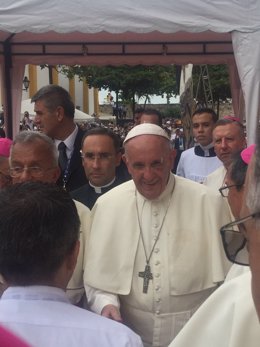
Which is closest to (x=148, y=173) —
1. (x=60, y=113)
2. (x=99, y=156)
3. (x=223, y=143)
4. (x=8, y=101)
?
(x=99, y=156)

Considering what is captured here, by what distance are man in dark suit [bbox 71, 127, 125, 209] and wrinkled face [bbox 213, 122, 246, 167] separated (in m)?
1.19

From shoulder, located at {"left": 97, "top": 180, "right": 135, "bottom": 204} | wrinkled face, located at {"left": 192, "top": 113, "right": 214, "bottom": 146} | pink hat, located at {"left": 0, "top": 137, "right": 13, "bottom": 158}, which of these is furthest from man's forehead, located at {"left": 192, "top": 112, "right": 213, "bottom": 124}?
shoulder, located at {"left": 97, "top": 180, "right": 135, "bottom": 204}

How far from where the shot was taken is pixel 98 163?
142 inches

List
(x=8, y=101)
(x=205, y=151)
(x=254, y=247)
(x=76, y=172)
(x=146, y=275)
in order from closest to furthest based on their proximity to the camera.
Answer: (x=254, y=247)
(x=146, y=275)
(x=76, y=172)
(x=205, y=151)
(x=8, y=101)

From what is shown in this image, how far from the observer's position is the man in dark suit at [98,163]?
3611mm

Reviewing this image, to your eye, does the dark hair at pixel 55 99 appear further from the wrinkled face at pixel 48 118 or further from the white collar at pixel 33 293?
the white collar at pixel 33 293

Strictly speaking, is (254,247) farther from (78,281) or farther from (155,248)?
(78,281)

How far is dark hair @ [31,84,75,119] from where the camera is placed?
4367 millimetres

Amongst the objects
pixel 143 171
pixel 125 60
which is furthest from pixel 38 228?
pixel 125 60

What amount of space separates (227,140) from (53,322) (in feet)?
10.8

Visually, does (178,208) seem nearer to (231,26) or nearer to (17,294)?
(17,294)

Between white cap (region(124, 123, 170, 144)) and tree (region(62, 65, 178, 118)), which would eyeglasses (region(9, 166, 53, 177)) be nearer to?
white cap (region(124, 123, 170, 144))

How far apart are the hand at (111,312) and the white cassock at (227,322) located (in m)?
0.75

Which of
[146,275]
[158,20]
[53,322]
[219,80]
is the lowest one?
[146,275]
